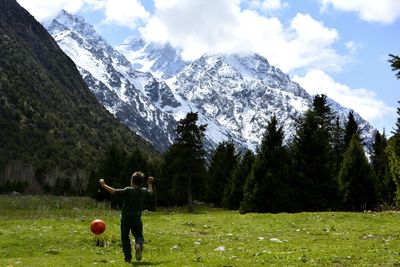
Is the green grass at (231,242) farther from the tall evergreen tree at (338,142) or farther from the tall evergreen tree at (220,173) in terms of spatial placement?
the tall evergreen tree at (220,173)

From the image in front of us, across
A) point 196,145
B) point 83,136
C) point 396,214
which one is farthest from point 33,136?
point 396,214

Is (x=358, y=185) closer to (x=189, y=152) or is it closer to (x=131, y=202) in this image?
(x=189, y=152)

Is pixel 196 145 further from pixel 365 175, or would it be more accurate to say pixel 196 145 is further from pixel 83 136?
pixel 83 136

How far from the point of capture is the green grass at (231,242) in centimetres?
1758

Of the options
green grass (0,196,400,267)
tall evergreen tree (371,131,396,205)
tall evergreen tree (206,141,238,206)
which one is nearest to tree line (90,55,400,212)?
tall evergreen tree (371,131,396,205)

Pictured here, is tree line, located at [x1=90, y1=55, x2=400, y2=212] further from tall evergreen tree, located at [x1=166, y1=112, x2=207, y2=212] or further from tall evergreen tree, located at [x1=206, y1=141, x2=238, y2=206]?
tall evergreen tree, located at [x1=206, y1=141, x2=238, y2=206]

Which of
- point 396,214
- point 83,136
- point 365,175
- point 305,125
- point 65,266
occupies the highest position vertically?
point 83,136

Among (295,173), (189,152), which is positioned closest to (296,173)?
(295,173)

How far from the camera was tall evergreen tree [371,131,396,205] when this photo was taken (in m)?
66.8

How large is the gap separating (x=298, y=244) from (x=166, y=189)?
202ft

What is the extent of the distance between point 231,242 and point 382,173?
6332 centimetres

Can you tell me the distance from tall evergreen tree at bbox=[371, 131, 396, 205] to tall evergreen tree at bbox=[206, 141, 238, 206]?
23.5 m

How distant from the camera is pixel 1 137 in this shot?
149750 mm

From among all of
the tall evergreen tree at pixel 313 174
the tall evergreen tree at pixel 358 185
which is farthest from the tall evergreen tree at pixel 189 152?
the tall evergreen tree at pixel 313 174
